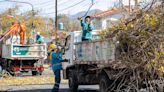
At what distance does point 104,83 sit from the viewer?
13500 millimetres

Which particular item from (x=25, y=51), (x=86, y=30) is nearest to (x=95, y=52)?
(x=86, y=30)

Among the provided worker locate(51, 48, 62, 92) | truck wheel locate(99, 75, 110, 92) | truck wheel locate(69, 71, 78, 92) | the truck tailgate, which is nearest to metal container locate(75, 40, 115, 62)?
the truck tailgate

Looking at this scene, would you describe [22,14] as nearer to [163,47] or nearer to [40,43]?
[40,43]

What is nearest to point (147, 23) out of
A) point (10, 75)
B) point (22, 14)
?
point (10, 75)

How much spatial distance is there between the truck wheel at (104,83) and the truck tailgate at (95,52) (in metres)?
0.49

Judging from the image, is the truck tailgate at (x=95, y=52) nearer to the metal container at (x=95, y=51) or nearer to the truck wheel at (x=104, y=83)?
the metal container at (x=95, y=51)

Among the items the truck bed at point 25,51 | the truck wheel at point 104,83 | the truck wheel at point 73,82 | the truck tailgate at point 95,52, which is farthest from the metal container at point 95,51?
the truck bed at point 25,51

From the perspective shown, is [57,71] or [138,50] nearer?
[138,50]

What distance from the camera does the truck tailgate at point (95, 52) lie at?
500 inches

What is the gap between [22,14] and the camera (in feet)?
260

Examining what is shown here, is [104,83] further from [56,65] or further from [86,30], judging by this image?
[86,30]

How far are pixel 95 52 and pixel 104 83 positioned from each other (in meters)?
1.21

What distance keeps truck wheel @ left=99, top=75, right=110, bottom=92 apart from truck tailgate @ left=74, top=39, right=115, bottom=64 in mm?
488

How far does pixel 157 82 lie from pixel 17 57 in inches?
748
